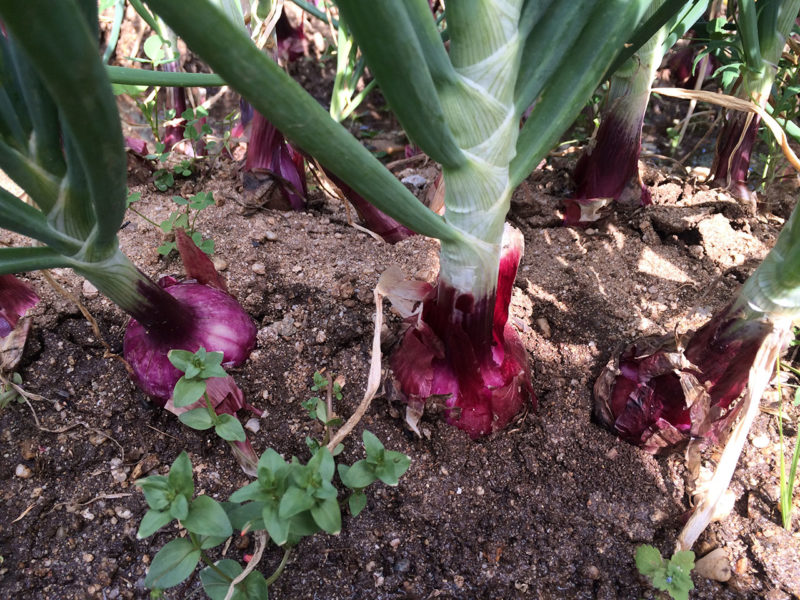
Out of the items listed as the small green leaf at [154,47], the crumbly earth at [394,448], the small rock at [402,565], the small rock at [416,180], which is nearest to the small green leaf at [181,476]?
the crumbly earth at [394,448]

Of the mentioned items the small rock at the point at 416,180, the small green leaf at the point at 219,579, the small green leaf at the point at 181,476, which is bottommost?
the small green leaf at the point at 219,579

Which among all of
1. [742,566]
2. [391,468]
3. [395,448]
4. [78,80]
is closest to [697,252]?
[742,566]

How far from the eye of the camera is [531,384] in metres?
0.98

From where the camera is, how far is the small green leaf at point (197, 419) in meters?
0.78

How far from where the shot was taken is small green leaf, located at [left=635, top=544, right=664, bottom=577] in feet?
2.64

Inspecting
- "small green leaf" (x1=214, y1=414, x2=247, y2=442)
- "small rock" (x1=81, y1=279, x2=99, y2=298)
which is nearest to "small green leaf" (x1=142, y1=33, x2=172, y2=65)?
"small rock" (x1=81, y1=279, x2=99, y2=298)

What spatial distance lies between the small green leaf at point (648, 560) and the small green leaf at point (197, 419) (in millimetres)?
602

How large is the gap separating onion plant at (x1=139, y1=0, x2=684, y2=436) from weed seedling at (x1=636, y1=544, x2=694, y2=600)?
27cm

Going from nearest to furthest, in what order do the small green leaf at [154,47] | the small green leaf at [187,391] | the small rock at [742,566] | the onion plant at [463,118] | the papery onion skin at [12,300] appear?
the onion plant at [463,118]
the small green leaf at [187,391]
the small rock at [742,566]
the papery onion skin at [12,300]
the small green leaf at [154,47]

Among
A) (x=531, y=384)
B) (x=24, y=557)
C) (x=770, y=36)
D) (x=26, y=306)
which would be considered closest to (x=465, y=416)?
(x=531, y=384)

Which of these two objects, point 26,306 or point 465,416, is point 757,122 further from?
point 26,306

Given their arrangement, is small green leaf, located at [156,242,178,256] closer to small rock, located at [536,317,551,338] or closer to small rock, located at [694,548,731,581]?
small rock, located at [536,317,551,338]

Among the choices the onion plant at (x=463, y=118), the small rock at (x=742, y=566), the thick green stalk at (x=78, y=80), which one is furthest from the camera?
the small rock at (x=742, y=566)

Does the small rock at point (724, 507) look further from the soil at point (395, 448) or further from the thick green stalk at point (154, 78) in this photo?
the thick green stalk at point (154, 78)
